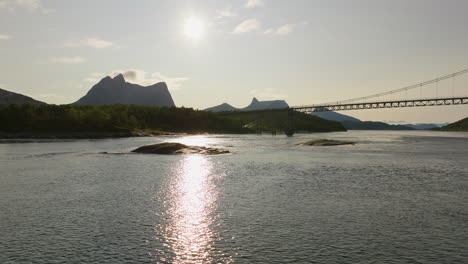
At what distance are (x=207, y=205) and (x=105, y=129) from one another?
15574 centimetres

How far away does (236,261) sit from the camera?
1231 centimetres

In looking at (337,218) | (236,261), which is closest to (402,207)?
(337,218)

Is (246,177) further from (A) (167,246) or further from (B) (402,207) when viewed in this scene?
(A) (167,246)

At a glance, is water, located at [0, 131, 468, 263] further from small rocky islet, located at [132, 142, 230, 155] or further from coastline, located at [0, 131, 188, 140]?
coastline, located at [0, 131, 188, 140]

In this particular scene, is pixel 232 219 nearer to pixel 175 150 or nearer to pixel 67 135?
pixel 175 150

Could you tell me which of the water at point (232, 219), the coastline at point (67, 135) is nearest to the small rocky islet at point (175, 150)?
the water at point (232, 219)

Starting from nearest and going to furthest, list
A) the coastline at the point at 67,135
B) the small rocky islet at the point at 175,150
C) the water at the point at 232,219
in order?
the water at the point at 232,219 < the small rocky islet at the point at 175,150 < the coastline at the point at 67,135

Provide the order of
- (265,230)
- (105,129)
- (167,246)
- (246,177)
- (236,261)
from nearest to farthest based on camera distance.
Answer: (236,261), (167,246), (265,230), (246,177), (105,129)

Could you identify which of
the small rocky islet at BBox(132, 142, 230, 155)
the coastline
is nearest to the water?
the small rocky islet at BBox(132, 142, 230, 155)

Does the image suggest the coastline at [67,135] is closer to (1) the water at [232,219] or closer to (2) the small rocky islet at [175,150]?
(2) the small rocky islet at [175,150]

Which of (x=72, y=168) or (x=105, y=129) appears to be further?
(x=105, y=129)

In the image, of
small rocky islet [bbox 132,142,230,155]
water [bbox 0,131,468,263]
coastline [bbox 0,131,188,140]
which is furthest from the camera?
coastline [bbox 0,131,188,140]

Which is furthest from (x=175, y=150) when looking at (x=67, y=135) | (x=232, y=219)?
(x=67, y=135)

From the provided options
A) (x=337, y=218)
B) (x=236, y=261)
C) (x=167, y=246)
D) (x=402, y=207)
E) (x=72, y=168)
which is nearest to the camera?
(x=236, y=261)
